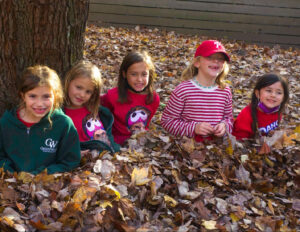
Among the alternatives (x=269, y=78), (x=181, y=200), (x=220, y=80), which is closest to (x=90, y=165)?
(x=181, y=200)

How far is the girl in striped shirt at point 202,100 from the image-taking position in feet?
12.3

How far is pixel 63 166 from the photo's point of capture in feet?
9.83

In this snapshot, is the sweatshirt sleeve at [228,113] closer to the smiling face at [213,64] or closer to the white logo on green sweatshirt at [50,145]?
the smiling face at [213,64]

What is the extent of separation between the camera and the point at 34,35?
3.30m

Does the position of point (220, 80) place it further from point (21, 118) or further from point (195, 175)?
point (21, 118)

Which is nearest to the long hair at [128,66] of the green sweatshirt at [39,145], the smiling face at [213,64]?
the smiling face at [213,64]

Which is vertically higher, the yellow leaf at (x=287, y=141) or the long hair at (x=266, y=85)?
the long hair at (x=266, y=85)

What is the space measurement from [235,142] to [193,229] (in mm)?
1438

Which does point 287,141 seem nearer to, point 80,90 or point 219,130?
point 219,130

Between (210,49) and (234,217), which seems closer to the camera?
(234,217)

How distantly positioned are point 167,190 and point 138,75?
148 centimetres

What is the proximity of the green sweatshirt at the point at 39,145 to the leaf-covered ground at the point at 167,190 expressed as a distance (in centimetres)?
18

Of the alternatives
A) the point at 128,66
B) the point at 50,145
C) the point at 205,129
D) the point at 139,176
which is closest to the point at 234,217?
the point at 139,176

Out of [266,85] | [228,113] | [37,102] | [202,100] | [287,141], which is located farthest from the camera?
[228,113]
